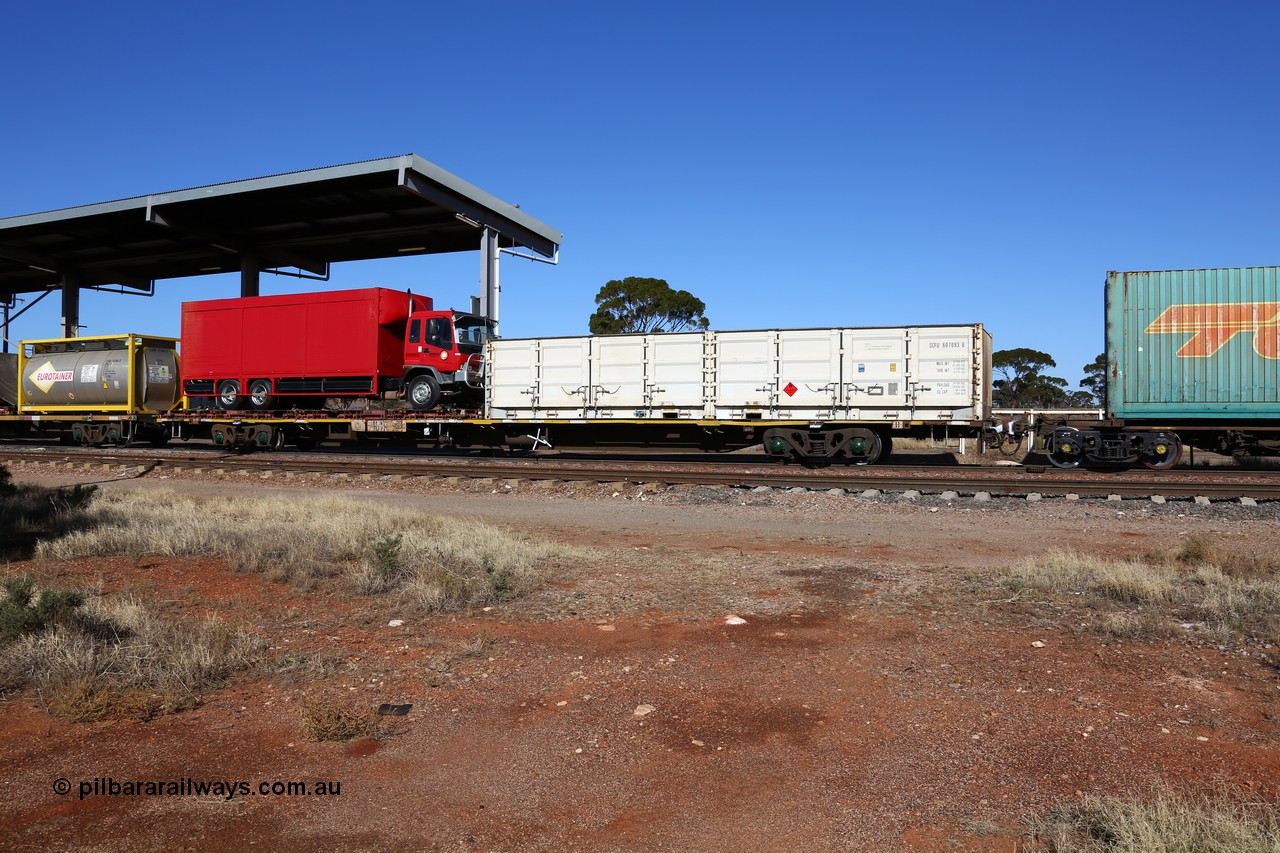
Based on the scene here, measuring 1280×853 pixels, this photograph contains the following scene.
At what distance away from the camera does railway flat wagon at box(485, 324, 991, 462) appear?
59.1 ft

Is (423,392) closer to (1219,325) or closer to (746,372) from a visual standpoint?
(746,372)

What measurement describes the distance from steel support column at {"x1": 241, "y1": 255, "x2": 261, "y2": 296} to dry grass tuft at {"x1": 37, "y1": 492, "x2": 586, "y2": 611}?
24.3 m

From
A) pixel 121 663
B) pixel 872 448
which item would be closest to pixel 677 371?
pixel 872 448

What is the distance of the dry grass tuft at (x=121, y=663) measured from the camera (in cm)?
479

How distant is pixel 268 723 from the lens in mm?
4652

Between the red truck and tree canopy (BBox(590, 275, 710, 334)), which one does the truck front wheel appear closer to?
the red truck

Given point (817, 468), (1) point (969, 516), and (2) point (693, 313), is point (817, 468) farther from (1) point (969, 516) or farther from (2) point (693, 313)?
(2) point (693, 313)

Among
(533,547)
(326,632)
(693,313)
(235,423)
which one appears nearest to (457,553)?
(533,547)

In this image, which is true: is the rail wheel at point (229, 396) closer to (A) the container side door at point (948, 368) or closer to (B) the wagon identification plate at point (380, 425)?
(B) the wagon identification plate at point (380, 425)

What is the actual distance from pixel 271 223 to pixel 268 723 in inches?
1212

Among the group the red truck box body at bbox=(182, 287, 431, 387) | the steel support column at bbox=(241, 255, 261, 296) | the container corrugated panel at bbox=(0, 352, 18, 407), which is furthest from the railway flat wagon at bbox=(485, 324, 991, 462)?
the container corrugated panel at bbox=(0, 352, 18, 407)

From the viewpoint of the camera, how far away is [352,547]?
376 inches

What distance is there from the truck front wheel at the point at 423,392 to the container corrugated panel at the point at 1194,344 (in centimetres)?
1647

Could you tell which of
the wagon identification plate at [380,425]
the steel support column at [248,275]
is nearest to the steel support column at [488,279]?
the wagon identification plate at [380,425]
